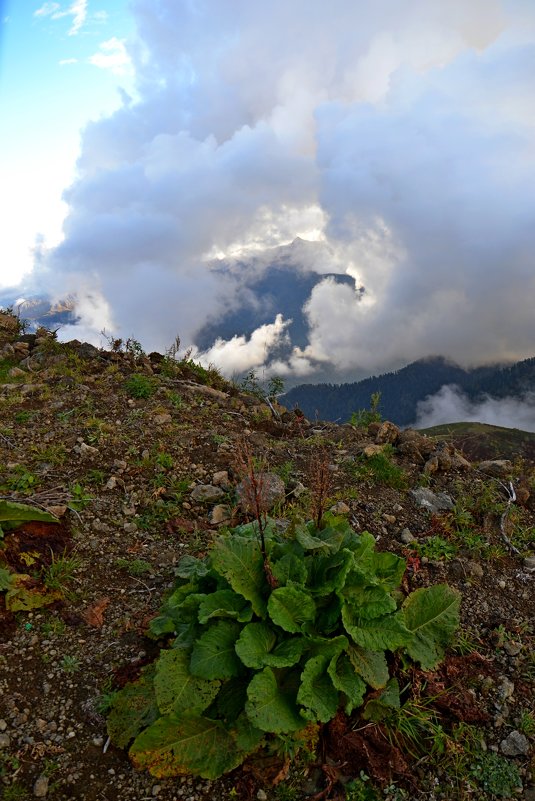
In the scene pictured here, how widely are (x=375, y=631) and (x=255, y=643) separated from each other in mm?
897

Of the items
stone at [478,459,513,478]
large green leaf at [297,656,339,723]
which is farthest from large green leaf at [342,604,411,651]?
stone at [478,459,513,478]

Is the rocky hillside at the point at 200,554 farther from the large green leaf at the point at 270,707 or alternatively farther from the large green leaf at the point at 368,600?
the large green leaf at the point at 368,600

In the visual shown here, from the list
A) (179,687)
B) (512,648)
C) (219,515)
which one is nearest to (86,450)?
(219,515)

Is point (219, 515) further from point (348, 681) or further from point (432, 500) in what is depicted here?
point (348, 681)

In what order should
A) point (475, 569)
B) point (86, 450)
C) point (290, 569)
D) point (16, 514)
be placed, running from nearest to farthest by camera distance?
point (290, 569)
point (16, 514)
point (475, 569)
point (86, 450)

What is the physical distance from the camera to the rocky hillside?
3424mm

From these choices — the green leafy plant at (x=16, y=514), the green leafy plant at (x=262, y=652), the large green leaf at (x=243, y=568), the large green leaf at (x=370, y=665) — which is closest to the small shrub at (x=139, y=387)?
the green leafy plant at (x=16, y=514)

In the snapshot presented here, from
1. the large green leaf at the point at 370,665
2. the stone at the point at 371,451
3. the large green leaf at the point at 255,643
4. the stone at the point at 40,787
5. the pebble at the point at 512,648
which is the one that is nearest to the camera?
the stone at the point at 40,787

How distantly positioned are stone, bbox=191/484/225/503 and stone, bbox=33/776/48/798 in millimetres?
3668

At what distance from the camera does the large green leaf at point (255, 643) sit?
340cm

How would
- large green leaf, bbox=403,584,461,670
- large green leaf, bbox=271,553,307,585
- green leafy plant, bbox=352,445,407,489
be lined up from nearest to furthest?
large green leaf, bbox=271,553,307,585
large green leaf, bbox=403,584,461,670
green leafy plant, bbox=352,445,407,489

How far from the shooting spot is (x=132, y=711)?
3.62 metres

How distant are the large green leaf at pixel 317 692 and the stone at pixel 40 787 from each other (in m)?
1.68

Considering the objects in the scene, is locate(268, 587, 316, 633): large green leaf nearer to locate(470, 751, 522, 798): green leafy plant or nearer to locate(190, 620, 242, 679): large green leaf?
locate(190, 620, 242, 679): large green leaf
